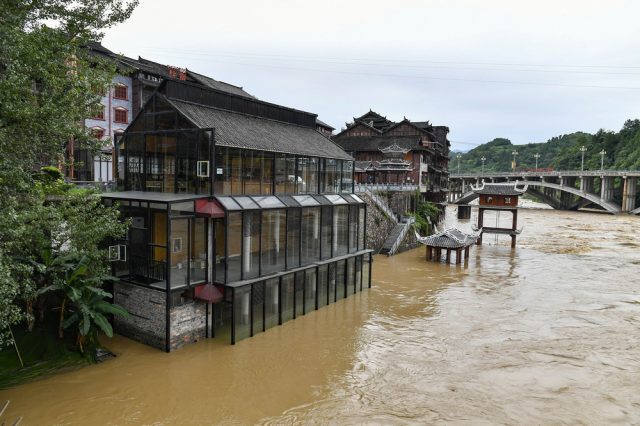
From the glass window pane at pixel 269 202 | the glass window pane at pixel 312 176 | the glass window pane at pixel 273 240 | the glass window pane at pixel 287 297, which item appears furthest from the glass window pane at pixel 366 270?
the glass window pane at pixel 269 202

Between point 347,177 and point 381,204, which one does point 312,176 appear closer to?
point 347,177

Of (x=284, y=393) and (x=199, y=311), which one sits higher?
(x=199, y=311)

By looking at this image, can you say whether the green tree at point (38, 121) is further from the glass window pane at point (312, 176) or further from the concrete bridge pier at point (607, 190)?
the concrete bridge pier at point (607, 190)

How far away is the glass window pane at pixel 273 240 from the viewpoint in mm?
20438

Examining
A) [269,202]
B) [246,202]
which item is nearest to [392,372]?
[269,202]

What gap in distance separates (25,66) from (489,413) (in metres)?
18.1

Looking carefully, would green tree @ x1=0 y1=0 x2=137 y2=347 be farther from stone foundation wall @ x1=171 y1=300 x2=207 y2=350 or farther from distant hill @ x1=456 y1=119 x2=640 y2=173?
distant hill @ x1=456 y1=119 x2=640 y2=173

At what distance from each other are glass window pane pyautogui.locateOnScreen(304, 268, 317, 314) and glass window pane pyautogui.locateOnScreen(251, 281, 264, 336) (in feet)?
11.7

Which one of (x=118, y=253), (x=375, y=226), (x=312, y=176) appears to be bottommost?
(x=375, y=226)

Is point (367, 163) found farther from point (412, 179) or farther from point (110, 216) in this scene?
point (110, 216)

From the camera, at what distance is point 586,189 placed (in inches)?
3932

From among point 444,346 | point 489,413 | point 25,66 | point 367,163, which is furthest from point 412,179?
point 25,66

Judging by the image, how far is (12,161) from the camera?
1262 cm

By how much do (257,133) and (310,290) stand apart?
29.3 feet
